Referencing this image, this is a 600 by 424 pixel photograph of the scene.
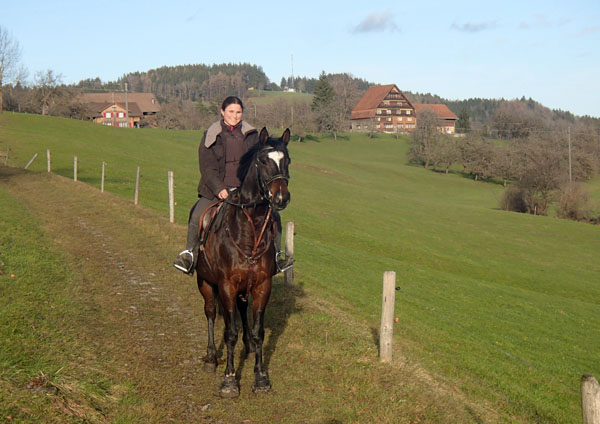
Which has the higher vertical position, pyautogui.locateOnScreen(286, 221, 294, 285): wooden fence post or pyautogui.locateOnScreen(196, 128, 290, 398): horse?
pyautogui.locateOnScreen(196, 128, 290, 398): horse

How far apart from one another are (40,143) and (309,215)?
31.7 metres

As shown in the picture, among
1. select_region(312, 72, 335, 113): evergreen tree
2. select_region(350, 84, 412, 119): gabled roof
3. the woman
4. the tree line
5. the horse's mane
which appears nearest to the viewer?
the horse's mane

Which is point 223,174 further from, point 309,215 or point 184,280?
point 309,215

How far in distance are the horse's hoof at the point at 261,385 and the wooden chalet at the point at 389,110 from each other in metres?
172

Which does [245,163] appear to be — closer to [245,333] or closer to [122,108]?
[245,333]

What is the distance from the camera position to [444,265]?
3462cm

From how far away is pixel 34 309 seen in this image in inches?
385

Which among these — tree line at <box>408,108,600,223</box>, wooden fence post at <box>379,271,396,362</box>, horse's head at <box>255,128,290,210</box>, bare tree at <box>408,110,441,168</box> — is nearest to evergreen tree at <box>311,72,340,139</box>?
bare tree at <box>408,110,441,168</box>

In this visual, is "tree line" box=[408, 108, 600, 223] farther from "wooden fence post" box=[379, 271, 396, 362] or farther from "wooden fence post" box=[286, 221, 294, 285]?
"wooden fence post" box=[379, 271, 396, 362]

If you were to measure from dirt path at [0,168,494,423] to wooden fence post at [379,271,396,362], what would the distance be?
261 mm

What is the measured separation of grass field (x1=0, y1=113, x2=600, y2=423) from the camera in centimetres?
1491

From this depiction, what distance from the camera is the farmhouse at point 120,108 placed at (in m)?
165

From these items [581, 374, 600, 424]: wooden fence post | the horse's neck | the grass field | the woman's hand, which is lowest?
the grass field

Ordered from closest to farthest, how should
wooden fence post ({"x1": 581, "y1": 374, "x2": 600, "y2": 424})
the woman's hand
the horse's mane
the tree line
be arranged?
wooden fence post ({"x1": 581, "y1": 374, "x2": 600, "y2": 424}), the horse's mane, the woman's hand, the tree line
